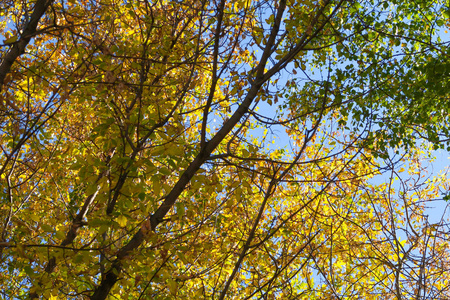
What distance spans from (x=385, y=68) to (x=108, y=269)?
6854 mm

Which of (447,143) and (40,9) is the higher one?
(447,143)

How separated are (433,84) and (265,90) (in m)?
5.26

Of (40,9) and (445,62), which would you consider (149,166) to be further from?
(445,62)

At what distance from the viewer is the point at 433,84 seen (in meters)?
7.43

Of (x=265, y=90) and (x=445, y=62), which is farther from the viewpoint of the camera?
(x=445, y=62)

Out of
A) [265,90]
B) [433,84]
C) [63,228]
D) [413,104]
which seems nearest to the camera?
[63,228]

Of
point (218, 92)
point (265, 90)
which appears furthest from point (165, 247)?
point (218, 92)

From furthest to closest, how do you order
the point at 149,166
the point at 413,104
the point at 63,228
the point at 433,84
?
the point at 413,104, the point at 433,84, the point at 63,228, the point at 149,166

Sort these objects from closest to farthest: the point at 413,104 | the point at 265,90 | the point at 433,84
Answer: the point at 265,90 < the point at 433,84 < the point at 413,104

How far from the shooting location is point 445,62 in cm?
750

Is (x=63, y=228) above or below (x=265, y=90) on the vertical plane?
below

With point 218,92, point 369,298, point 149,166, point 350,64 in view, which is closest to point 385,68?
point 350,64

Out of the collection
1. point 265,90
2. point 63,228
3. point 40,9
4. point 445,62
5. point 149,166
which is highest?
point 445,62

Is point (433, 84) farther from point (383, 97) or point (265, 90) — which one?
point (265, 90)
